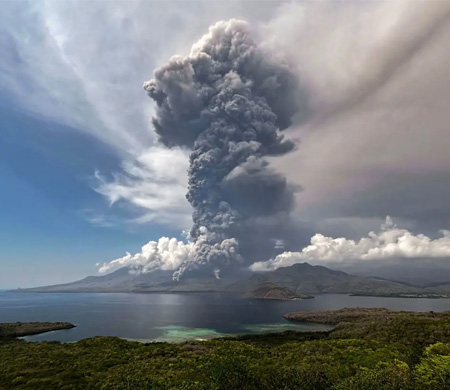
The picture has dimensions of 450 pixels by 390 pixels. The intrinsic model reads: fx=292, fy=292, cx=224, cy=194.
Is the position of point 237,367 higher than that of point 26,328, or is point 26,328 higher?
point 237,367

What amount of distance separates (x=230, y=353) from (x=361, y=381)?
38.1 metres

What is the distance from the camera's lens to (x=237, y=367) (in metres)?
54.0

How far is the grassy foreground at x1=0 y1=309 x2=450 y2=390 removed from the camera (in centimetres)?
4734

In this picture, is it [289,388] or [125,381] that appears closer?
[289,388]

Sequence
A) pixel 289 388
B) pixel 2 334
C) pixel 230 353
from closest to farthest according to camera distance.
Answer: pixel 289 388 → pixel 230 353 → pixel 2 334

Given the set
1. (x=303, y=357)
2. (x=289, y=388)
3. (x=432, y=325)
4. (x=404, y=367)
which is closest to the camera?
(x=289, y=388)

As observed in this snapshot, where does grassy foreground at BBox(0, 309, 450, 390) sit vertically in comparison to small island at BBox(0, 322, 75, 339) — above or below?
above

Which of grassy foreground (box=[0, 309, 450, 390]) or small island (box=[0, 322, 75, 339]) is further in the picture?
small island (box=[0, 322, 75, 339])

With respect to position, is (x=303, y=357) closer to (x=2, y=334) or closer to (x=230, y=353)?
(x=230, y=353)

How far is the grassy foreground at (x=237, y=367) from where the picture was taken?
1864 inches

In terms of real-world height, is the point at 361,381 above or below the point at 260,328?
above

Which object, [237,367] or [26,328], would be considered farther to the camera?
[26,328]

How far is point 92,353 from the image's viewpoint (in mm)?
82375

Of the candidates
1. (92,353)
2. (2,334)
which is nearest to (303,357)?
(92,353)
